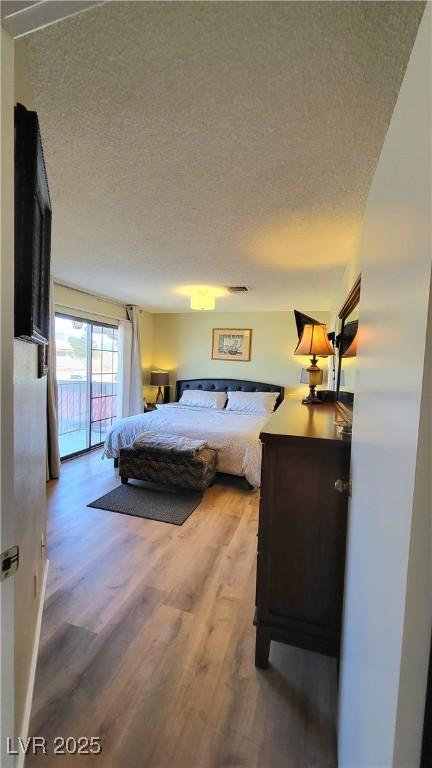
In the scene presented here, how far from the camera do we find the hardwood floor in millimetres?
1193

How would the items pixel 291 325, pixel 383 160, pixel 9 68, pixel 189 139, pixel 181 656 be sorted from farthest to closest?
pixel 291 325 → pixel 181 656 → pixel 189 139 → pixel 383 160 → pixel 9 68

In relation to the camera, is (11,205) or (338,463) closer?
(11,205)

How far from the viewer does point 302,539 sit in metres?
1.42

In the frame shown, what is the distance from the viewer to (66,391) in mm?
4492

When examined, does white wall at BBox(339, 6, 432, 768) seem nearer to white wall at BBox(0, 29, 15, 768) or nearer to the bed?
white wall at BBox(0, 29, 15, 768)

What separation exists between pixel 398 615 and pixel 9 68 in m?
1.29

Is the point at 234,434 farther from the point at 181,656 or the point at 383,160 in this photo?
the point at 383,160

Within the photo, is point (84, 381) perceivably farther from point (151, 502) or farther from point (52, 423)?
point (151, 502)

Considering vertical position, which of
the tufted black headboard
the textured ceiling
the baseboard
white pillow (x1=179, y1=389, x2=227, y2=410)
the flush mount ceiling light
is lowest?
the baseboard

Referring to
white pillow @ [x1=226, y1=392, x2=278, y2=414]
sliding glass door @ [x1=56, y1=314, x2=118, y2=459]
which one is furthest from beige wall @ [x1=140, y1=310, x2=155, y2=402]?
white pillow @ [x1=226, y1=392, x2=278, y2=414]

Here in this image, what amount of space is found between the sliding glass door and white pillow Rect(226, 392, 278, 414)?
2.01 meters

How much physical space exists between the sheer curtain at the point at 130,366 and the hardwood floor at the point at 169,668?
298 cm

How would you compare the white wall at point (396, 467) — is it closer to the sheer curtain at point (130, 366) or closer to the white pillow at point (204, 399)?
the white pillow at point (204, 399)

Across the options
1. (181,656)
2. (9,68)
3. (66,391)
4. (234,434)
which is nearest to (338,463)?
(181,656)
